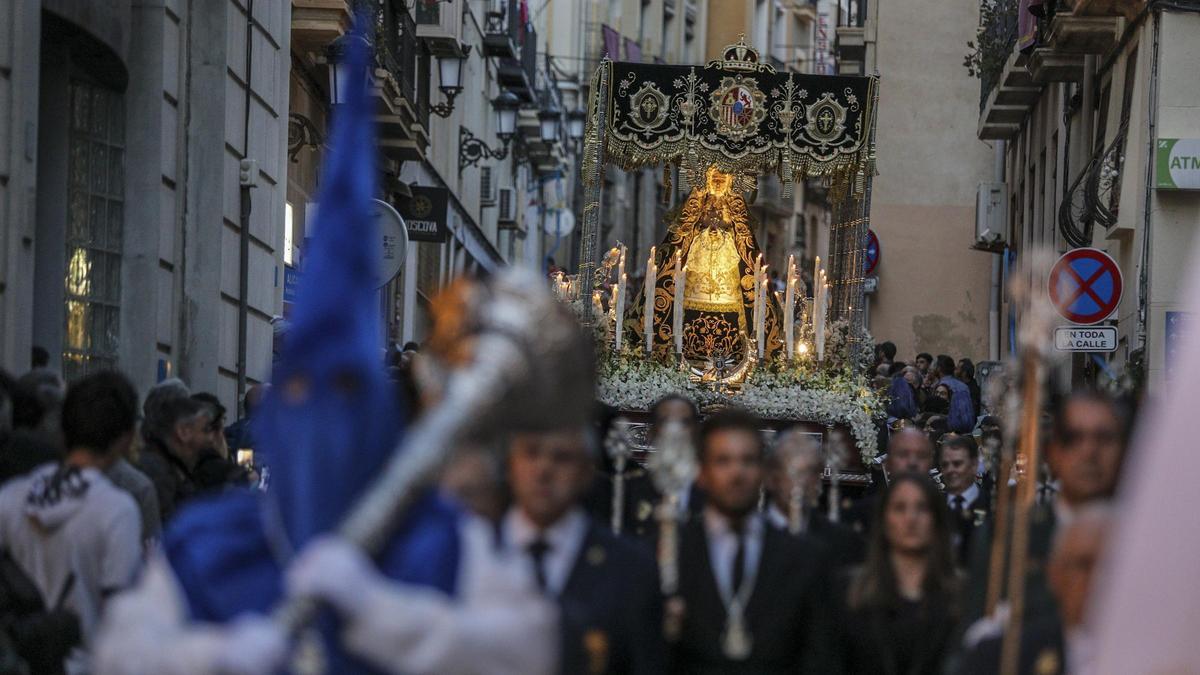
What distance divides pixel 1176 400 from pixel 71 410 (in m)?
4.89

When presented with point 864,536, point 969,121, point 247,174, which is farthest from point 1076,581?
point 969,121

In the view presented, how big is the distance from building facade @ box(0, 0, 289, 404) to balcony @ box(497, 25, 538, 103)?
25.2 meters

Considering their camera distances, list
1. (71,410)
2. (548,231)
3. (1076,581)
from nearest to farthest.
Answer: (1076,581)
(71,410)
(548,231)

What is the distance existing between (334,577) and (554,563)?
140 centimetres

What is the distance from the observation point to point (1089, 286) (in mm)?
16969

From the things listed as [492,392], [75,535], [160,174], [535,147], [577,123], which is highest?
[535,147]

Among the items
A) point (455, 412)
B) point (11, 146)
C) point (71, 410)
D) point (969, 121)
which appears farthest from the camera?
point (969, 121)

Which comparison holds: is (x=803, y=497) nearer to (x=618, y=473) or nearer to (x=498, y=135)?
(x=618, y=473)

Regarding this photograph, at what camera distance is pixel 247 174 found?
18.4 metres

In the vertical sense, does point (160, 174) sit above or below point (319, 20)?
below

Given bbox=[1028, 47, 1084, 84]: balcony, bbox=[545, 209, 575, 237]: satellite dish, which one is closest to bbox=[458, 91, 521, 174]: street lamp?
bbox=[1028, 47, 1084, 84]: balcony

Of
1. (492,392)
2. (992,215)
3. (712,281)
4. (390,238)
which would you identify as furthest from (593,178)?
(492,392)

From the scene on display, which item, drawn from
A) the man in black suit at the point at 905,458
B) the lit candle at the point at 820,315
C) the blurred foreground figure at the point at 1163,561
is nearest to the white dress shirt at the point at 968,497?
the man in black suit at the point at 905,458

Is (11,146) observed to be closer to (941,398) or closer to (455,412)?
(455,412)
